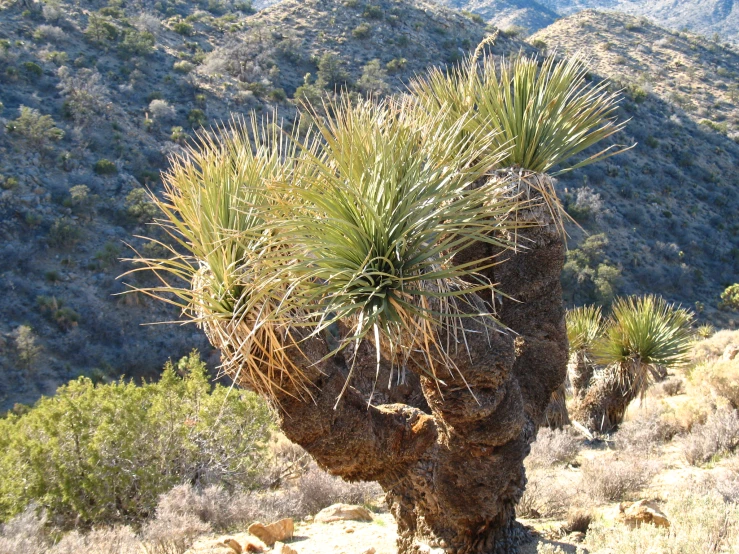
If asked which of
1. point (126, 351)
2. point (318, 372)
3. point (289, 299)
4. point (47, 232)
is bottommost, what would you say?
point (126, 351)

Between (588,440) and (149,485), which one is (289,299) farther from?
(588,440)

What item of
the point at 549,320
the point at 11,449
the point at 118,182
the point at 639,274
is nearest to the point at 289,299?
the point at 549,320

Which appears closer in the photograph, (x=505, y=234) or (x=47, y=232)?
(x=505, y=234)

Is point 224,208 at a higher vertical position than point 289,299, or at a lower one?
higher

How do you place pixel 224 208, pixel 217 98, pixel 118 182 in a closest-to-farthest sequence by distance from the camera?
pixel 224 208
pixel 118 182
pixel 217 98

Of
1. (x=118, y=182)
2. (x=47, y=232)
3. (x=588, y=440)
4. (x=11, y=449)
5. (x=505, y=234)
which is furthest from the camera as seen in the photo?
(x=118, y=182)

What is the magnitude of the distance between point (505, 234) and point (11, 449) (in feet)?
17.1

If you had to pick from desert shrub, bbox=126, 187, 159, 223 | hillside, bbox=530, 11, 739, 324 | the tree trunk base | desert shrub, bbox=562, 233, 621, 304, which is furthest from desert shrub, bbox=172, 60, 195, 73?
the tree trunk base

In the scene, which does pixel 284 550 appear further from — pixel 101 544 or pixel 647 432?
pixel 647 432

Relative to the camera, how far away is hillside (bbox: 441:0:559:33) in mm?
86250

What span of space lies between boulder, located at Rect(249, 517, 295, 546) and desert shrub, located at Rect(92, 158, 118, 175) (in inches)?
783

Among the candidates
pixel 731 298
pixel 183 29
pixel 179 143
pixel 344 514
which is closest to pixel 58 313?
pixel 179 143

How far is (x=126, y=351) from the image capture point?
18.7 metres

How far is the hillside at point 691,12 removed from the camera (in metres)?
109
